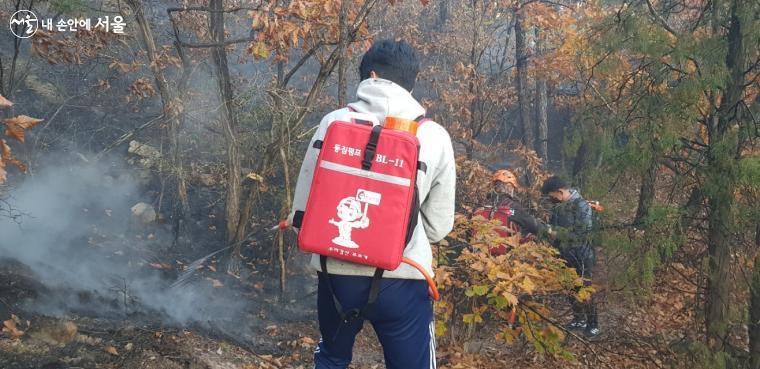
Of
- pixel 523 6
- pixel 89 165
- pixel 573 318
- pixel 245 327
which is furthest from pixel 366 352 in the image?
pixel 523 6

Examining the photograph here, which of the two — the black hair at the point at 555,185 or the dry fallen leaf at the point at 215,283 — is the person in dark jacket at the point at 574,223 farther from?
the dry fallen leaf at the point at 215,283

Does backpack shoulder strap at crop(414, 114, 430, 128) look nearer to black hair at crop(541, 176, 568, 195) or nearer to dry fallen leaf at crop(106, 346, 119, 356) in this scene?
dry fallen leaf at crop(106, 346, 119, 356)

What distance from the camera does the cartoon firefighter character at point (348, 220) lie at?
260cm

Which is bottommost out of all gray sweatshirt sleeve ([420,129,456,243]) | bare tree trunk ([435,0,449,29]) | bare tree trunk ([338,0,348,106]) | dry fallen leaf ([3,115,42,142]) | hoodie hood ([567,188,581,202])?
hoodie hood ([567,188,581,202])

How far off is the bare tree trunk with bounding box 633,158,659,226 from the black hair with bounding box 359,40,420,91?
9.02 feet

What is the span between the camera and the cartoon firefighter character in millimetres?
2598

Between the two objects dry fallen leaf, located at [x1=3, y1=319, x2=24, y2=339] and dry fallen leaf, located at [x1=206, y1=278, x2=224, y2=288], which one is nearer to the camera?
dry fallen leaf, located at [x1=3, y1=319, x2=24, y2=339]

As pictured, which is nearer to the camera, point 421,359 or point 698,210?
point 421,359

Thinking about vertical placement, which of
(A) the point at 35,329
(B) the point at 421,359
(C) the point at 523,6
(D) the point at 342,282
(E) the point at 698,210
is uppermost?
(C) the point at 523,6

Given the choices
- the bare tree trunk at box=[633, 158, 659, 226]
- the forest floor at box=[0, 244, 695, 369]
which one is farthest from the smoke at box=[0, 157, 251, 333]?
the bare tree trunk at box=[633, 158, 659, 226]

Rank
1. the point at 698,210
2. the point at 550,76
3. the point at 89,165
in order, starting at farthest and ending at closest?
1. the point at 550,76
2. the point at 89,165
3. the point at 698,210

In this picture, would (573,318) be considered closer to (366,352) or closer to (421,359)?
(366,352)

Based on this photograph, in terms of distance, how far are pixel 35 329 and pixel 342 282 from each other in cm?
336

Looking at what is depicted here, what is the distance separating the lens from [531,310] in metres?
4.81
